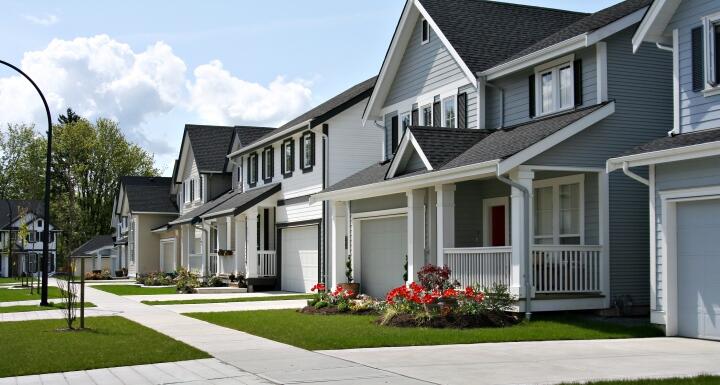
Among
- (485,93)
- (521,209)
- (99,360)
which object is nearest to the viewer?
(99,360)

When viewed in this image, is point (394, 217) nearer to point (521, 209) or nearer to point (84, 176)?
point (521, 209)

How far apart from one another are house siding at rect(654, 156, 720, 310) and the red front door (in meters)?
6.12

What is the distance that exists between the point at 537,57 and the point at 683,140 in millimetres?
5420

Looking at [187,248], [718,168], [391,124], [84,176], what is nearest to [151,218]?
[187,248]

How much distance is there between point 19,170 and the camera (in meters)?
85.6

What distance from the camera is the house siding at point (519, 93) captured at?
18922mm

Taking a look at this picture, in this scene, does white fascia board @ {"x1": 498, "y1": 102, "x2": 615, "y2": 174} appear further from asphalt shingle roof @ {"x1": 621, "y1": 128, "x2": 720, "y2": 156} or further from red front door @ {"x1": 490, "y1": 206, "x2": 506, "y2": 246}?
red front door @ {"x1": 490, "y1": 206, "x2": 506, "y2": 246}

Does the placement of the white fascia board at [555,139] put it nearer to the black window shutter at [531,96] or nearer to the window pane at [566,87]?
the window pane at [566,87]

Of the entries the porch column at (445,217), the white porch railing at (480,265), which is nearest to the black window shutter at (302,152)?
the porch column at (445,217)

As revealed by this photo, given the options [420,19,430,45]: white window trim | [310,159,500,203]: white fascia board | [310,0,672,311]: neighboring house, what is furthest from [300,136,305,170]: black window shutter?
[420,19,430,45]: white window trim

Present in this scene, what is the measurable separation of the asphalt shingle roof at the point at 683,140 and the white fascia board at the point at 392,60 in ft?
35.0

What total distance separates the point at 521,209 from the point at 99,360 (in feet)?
29.0

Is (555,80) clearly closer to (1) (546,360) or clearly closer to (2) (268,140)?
(1) (546,360)

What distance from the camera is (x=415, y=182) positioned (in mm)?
20453
